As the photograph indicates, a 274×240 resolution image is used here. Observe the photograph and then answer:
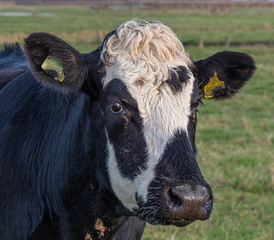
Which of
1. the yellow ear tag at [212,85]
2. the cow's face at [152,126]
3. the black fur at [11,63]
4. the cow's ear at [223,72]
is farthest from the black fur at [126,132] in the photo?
the black fur at [11,63]

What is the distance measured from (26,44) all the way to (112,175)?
98 centimetres

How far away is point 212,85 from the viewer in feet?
11.6

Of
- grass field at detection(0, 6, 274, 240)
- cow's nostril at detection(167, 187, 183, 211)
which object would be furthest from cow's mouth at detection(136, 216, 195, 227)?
grass field at detection(0, 6, 274, 240)

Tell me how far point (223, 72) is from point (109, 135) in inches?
41.5

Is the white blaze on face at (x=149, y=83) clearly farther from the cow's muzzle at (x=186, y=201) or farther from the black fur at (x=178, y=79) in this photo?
the cow's muzzle at (x=186, y=201)

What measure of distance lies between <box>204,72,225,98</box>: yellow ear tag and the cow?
0.01m

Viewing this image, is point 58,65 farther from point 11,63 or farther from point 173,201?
point 11,63

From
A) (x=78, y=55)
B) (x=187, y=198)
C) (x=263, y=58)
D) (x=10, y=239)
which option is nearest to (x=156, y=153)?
(x=187, y=198)

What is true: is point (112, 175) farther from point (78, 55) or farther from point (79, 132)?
point (78, 55)

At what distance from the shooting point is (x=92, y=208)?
327 cm

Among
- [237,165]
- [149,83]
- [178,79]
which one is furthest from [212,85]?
[237,165]

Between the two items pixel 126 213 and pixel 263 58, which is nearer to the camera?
pixel 126 213

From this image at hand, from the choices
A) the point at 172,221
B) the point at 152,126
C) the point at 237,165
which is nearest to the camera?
the point at 172,221

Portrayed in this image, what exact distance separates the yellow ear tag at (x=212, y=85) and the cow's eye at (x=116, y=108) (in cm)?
80
